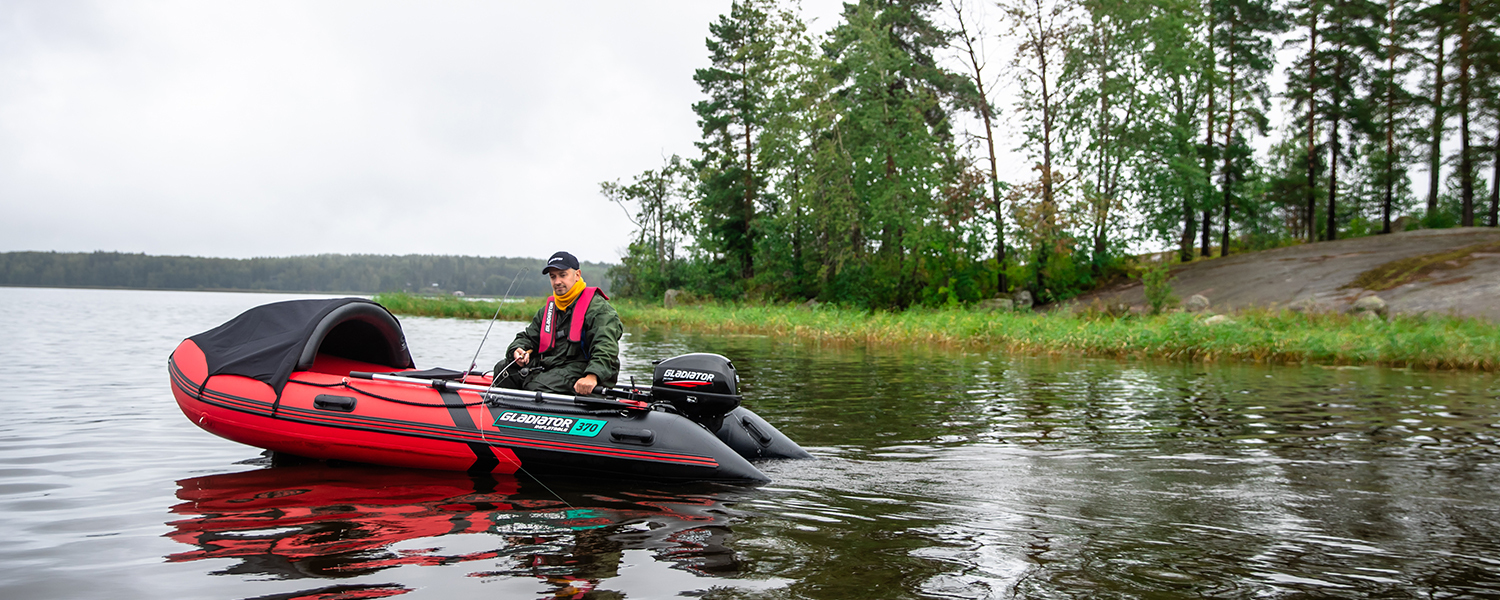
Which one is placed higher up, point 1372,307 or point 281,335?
point 1372,307

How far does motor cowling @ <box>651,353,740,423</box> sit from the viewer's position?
5.71 m

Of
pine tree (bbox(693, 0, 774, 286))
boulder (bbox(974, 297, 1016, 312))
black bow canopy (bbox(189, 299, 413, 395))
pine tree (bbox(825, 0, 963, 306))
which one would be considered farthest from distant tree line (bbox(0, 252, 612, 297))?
black bow canopy (bbox(189, 299, 413, 395))

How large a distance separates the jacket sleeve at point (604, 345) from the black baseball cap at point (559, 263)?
1.20ft

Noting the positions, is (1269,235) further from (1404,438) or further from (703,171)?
(1404,438)

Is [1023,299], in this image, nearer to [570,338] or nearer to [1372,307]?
[1372,307]

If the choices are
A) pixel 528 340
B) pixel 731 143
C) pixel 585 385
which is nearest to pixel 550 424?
pixel 585 385

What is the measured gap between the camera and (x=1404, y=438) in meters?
6.92

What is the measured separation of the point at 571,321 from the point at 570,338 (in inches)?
4.8

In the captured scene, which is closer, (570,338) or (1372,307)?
(570,338)

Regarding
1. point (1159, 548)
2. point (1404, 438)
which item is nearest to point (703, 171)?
point (1404, 438)

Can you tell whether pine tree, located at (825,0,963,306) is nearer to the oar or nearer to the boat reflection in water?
the oar

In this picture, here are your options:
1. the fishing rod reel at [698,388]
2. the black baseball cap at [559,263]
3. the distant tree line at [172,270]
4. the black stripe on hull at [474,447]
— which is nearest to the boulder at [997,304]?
the fishing rod reel at [698,388]

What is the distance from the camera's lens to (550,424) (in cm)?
552

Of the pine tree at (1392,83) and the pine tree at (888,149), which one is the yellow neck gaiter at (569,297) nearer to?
the pine tree at (888,149)
